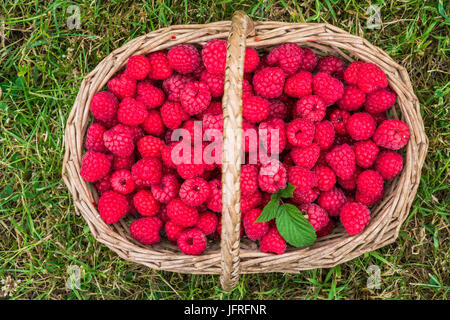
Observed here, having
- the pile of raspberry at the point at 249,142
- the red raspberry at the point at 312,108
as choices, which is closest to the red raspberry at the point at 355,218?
the pile of raspberry at the point at 249,142

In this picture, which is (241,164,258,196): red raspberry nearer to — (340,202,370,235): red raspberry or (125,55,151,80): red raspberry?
(340,202,370,235): red raspberry

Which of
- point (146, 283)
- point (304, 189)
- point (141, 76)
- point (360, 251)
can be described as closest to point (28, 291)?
point (146, 283)

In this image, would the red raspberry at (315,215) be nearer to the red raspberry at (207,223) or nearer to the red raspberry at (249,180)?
the red raspberry at (249,180)

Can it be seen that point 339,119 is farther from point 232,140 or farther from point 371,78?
point 232,140

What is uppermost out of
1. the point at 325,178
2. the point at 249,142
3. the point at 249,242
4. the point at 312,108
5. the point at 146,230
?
the point at 312,108

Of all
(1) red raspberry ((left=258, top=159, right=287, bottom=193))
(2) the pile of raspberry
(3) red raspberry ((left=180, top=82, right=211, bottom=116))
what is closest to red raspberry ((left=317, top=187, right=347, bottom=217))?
(2) the pile of raspberry

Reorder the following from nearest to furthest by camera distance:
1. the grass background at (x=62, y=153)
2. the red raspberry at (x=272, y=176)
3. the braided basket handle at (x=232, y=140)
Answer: the braided basket handle at (x=232, y=140), the red raspberry at (x=272, y=176), the grass background at (x=62, y=153)

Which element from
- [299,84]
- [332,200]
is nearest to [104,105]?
[299,84]
